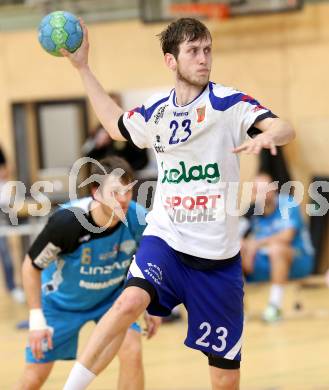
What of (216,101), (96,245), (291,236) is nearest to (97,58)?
(291,236)

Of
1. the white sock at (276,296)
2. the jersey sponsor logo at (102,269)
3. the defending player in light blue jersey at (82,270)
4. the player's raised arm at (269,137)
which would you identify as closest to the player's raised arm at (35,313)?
the defending player in light blue jersey at (82,270)

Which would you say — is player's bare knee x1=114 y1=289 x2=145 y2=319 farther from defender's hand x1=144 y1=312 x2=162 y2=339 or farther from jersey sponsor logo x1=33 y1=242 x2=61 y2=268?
jersey sponsor logo x1=33 y1=242 x2=61 y2=268

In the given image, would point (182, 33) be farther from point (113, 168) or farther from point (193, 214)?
point (113, 168)

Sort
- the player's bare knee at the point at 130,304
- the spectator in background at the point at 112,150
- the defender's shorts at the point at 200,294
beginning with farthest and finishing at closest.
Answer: the spectator in background at the point at 112,150 → the defender's shorts at the point at 200,294 → the player's bare knee at the point at 130,304

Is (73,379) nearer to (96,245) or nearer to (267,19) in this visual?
(96,245)

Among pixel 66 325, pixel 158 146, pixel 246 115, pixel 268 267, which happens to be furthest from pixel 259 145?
pixel 268 267

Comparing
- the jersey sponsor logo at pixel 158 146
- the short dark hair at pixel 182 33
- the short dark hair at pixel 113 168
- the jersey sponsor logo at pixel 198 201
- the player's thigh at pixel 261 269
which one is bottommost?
the player's thigh at pixel 261 269

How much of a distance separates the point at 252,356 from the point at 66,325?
243cm

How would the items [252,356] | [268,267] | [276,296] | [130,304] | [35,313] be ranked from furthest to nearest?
[268,267] → [276,296] → [252,356] → [35,313] → [130,304]

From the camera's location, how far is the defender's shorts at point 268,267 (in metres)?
8.86

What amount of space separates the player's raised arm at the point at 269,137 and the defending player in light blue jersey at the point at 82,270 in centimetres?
113

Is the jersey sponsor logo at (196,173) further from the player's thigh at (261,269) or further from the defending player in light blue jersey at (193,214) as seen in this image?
the player's thigh at (261,269)

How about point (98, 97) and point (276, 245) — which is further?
point (276, 245)

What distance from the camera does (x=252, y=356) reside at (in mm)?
6953
